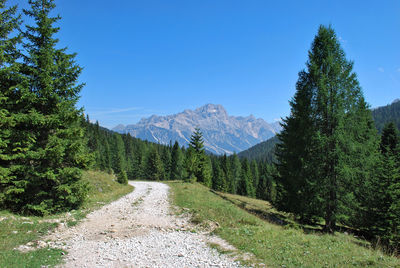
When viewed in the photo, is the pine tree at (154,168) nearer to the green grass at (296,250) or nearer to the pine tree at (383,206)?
the pine tree at (383,206)

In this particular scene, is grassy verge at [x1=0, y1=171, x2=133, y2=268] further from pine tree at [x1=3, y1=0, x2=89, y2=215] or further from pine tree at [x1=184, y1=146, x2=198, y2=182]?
pine tree at [x1=184, y1=146, x2=198, y2=182]

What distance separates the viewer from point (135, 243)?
30.4ft

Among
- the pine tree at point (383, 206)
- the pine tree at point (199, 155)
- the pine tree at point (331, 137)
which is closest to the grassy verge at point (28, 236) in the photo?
the pine tree at point (331, 137)

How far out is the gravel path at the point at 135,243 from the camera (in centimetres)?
741

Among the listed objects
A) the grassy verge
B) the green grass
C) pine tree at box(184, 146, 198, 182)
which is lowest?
the grassy verge

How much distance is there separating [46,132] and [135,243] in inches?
381

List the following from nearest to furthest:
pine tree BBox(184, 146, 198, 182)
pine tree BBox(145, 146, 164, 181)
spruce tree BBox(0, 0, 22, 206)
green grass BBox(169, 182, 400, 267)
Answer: green grass BBox(169, 182, 400, 267) < spruce tree BBox(0, 0, 22, 206) < pine tree BBox(184, 146, 198, 182) < pine tree BBox(145, 146, 164, 181)

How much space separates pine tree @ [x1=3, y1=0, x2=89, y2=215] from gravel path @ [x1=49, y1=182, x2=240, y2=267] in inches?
109

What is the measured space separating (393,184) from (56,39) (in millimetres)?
24226

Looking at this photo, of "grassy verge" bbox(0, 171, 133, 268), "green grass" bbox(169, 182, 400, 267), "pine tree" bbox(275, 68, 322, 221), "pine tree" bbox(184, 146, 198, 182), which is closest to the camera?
"green grass" bbox(169, 182, 400, 267)

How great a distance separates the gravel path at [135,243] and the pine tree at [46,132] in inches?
109

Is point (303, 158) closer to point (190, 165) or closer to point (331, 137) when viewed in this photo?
point (331, 137)

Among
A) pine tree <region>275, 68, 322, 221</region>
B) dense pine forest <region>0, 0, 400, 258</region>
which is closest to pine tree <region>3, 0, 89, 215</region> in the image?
dense pine forest <region>0, 0, 400, 258</region>

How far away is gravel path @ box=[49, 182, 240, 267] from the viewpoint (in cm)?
741
